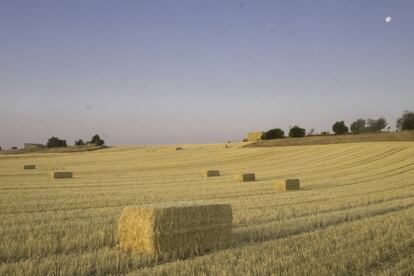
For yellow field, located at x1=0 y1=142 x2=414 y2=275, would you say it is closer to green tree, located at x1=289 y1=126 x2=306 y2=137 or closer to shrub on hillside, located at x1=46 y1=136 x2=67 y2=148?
green tree, located at x1=289 y1=126 x2=306 y2=137

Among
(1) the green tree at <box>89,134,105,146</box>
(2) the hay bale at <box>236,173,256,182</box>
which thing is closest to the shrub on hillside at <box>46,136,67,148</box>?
(1) the green tree at <box>89,134,105,146</box>

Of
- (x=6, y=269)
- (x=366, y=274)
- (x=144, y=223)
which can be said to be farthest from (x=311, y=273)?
(x=6, y=269)

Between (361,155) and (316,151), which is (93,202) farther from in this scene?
(316,151)

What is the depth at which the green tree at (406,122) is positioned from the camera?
209ft

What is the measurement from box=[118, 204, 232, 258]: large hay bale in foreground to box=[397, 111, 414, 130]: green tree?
61.1 metres

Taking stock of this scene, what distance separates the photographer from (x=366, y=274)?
597cm

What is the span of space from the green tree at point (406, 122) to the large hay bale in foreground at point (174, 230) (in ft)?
200

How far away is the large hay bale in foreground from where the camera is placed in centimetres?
700

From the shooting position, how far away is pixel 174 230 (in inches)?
283

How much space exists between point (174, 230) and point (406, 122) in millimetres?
63600

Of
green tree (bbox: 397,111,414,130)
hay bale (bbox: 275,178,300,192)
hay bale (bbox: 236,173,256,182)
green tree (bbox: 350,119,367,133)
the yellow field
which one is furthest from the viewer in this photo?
green tree (bbox: 350,119,367,133)

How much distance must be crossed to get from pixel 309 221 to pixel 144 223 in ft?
12.8

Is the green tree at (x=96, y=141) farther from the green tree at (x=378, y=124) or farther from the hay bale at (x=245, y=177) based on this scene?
the hay bale at (x=245, y=177)

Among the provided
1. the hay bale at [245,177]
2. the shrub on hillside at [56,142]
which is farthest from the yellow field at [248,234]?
the shrub on hillside at [56,142]
